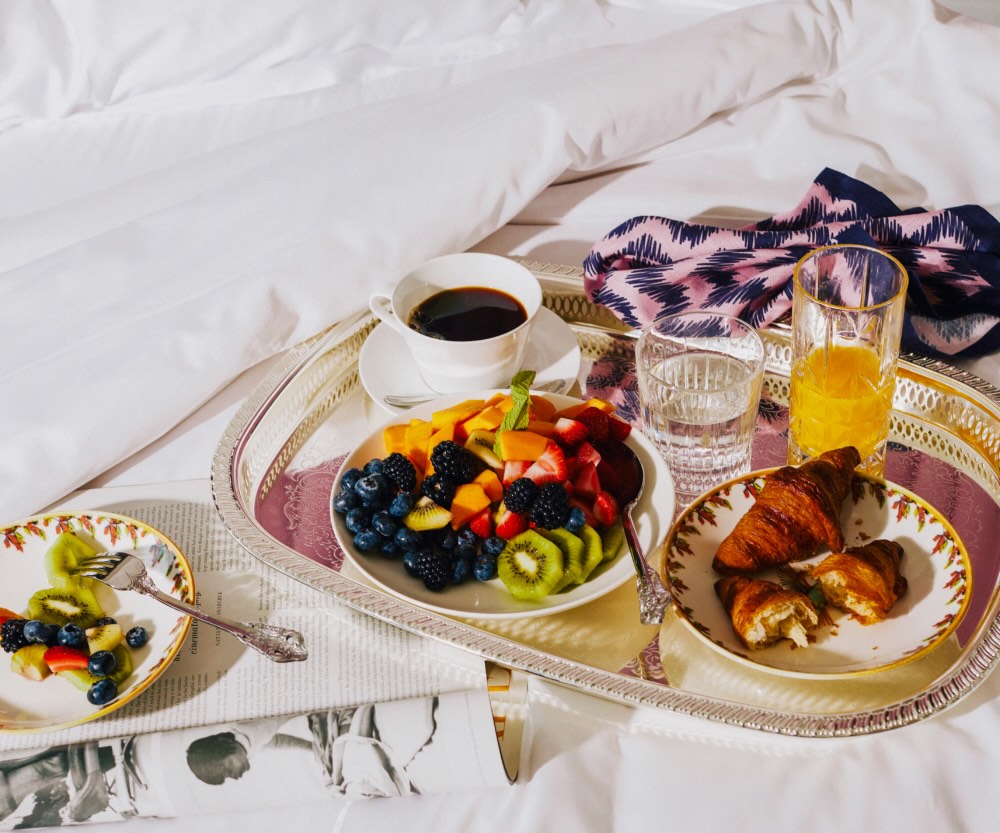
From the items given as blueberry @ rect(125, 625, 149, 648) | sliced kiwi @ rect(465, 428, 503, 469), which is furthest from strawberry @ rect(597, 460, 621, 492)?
blueberry @ rect(125, 625, 149, 648)

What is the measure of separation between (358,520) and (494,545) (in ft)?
0.45

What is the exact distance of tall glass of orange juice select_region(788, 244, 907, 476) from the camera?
1101 millimetres

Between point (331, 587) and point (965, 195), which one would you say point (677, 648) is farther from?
point (965, 195)

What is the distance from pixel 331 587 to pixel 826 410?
0.55 m

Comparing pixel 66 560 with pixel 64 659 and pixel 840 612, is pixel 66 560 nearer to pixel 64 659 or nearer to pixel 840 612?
pixel 64 659

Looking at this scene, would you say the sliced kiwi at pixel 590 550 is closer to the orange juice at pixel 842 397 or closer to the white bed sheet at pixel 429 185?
the white bed sheet at pixel 429 185

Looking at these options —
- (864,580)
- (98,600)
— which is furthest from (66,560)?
(864,580)

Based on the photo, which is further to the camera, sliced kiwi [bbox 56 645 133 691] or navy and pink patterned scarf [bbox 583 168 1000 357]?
navy and pink patterned scarf [bbox 583 168 1000 357]

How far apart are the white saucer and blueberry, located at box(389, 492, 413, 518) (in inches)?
9.3

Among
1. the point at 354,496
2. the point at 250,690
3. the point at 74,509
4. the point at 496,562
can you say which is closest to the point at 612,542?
the point at 496,562

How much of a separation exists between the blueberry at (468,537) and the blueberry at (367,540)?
0.26 ft

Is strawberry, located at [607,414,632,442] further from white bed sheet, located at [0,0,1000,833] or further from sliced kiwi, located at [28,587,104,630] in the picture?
sliced kiwi, located at [28,587,104,630]

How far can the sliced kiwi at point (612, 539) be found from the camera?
1031mm

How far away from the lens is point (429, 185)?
149cm
